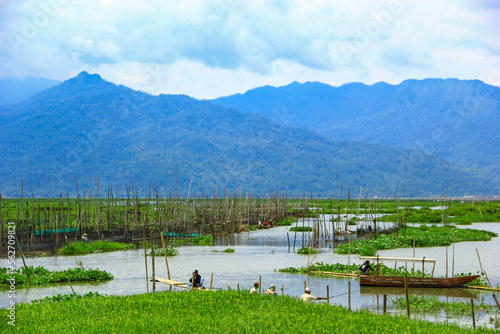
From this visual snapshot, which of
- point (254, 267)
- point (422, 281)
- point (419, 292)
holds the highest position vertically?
point (422, 281)

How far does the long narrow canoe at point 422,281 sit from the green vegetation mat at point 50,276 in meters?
12.0

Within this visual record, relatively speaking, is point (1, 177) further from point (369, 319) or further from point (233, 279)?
point (369, 319)

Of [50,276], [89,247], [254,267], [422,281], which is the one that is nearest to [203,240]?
[89,247]

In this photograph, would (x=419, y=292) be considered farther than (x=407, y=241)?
No

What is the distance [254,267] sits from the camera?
28.5 m

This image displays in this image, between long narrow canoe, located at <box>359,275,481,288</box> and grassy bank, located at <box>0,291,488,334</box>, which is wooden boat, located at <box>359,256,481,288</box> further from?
grassy bank, located at <box>0,291,488,334</box>

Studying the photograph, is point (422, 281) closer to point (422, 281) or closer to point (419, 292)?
point (422, 281)

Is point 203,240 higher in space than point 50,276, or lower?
lower

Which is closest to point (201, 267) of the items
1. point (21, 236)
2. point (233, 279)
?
point (233, 279)

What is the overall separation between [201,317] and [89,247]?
22069 millimetres

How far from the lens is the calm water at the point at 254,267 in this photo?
70.5 ft

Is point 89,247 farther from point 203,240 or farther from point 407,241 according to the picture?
point 407,241

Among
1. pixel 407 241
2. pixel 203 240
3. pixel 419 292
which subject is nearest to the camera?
pixel 419 292

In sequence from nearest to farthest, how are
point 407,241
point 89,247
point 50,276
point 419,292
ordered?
point 419,292 → point 50,276 → point 89,247 → point 407,241
